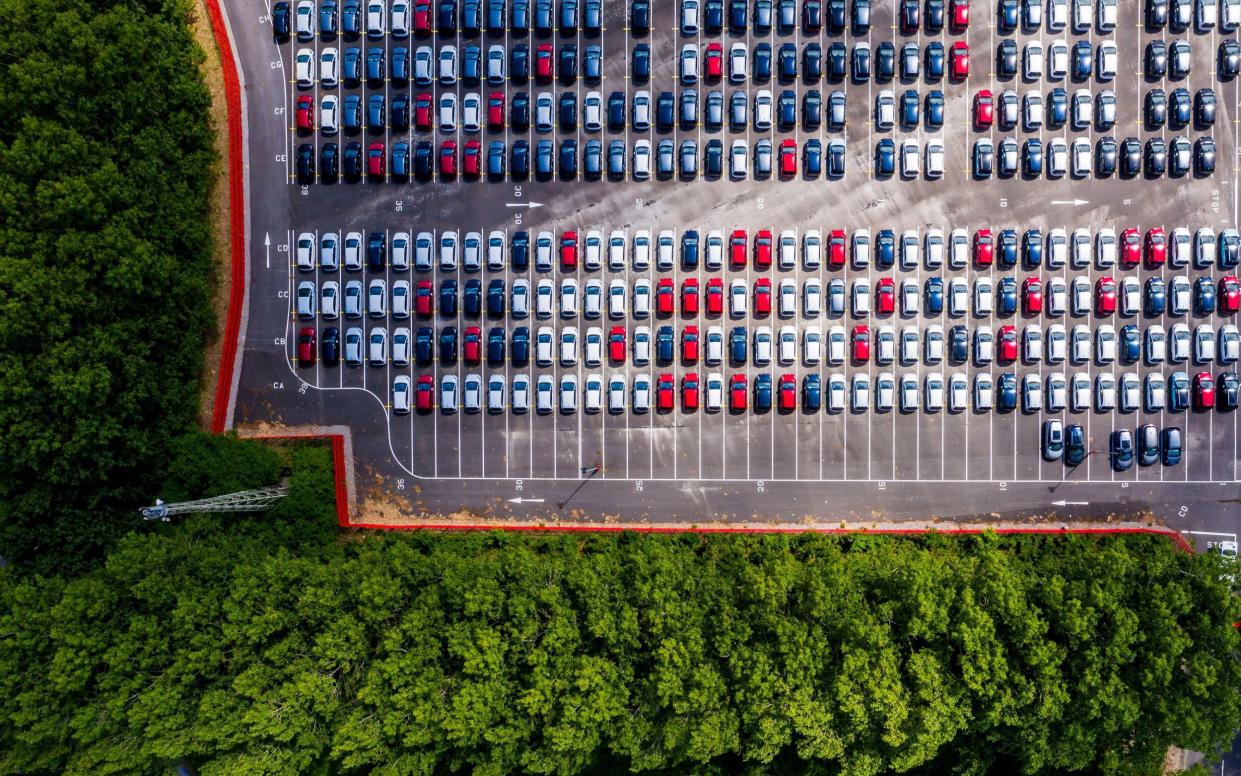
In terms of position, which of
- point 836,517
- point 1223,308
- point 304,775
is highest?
point 1223,308

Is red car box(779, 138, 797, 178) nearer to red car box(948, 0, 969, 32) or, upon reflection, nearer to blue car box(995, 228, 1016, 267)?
red car box(948, 0, 969, 32)

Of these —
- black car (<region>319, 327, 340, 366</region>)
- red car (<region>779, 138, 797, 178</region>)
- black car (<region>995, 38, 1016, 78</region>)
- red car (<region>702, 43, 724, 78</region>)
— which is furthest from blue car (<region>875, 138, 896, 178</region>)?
black car (<region>319, 327, 340, 366</region>)

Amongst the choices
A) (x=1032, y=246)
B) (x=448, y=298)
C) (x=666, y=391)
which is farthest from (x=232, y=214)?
(x=1032, y=246)

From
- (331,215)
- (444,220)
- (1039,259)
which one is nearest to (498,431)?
(444,220)

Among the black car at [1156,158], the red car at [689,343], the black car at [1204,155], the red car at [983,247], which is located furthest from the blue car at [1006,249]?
the red car at [689,343]

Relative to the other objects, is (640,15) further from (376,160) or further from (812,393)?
(812,393)

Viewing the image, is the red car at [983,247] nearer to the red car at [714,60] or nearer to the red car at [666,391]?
the red car at [714,60]

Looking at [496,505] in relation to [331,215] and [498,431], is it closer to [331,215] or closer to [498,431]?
[498,431]
